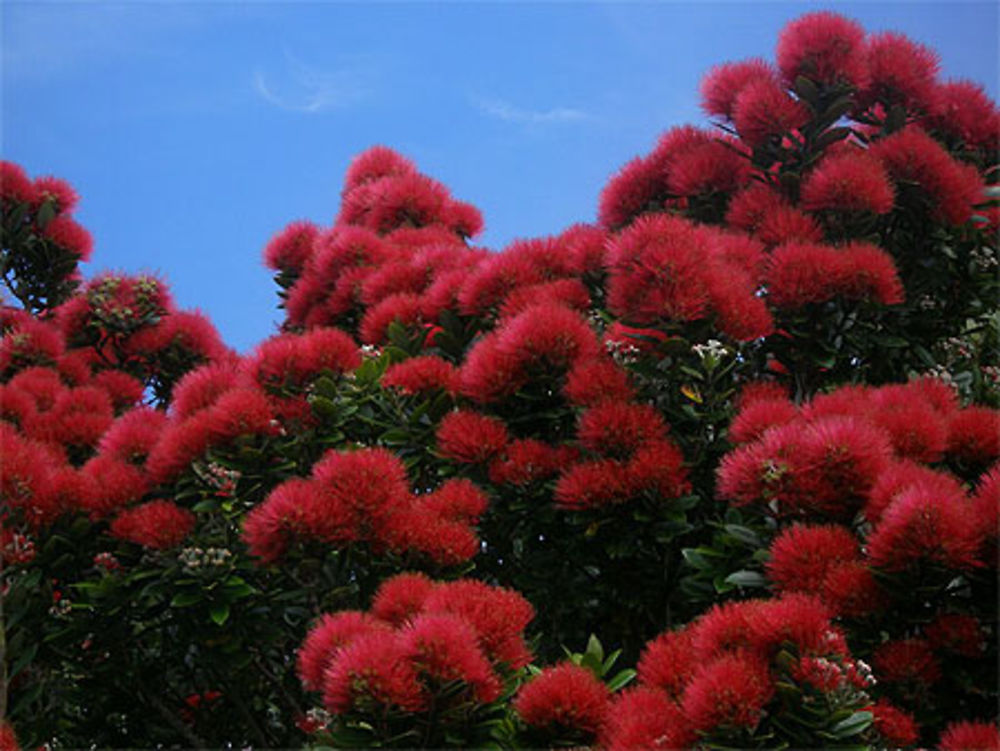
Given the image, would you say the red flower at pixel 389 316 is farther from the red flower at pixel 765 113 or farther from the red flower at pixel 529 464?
the red flower at pixel 765 113

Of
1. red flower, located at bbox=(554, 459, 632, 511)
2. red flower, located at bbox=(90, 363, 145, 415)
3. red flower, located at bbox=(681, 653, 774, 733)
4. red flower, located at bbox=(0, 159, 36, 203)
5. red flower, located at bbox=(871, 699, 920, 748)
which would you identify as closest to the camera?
red flower, located at bbox=(681, 653, 774, 733)

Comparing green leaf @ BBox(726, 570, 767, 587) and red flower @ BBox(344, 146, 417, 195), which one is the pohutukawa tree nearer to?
green leaf @ BBox(726, 570, 767, 587)

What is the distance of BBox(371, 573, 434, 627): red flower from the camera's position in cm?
301

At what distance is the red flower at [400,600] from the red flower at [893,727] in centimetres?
114

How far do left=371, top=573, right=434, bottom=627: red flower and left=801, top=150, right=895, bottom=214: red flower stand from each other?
2162 mm

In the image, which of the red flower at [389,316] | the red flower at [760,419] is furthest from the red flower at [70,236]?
the red flower at [760,419]

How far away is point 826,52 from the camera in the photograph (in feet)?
15.2

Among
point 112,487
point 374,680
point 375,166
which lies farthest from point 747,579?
point 375,166

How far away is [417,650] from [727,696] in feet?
2.30

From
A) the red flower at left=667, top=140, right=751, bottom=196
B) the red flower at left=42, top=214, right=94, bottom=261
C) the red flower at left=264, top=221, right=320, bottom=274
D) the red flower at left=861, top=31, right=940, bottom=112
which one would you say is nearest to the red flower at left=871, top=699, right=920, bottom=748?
the red flower at left=667, top=140, right=751, bottom=196

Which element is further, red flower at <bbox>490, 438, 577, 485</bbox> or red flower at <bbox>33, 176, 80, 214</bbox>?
red flower at <bbox>33, 176, 80, 214</bbox>

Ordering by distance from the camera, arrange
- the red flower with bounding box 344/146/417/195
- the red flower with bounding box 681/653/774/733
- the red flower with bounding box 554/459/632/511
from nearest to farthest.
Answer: the red flower with bounding box 681/653/774/733
the red flower with bounding box 554/459/632/511
the red flower with bounding box 344/146/417/195

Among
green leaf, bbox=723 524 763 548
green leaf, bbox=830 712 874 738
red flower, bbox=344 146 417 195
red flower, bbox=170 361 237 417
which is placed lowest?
green leaf, bbox=830 712 874 738

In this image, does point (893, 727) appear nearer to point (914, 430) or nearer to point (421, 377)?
point (914, 430)
